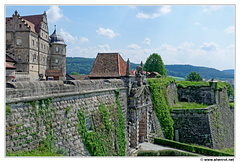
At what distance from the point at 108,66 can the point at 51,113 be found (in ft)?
46.1

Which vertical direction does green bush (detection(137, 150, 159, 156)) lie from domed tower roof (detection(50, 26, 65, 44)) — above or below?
below

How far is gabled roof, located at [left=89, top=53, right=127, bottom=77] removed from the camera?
22.2 metres

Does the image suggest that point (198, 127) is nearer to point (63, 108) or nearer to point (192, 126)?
point (192, 126)

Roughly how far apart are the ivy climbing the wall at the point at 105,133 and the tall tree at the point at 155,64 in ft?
161

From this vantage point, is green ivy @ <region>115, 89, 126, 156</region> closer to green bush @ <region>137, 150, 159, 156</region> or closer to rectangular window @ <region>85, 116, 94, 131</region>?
green bush @ <region>137, 150, 159, 156</region>

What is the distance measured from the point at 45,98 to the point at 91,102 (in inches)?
146

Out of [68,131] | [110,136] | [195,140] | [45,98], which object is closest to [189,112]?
[195,140]

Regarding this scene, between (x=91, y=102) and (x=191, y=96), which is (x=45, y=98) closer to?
(x=91, y=102)

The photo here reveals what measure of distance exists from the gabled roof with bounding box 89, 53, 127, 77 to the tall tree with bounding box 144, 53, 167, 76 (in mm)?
40368

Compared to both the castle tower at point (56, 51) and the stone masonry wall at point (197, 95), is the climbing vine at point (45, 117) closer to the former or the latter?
the stone masonry wall at point (197, 95)

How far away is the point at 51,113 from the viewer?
925 cm

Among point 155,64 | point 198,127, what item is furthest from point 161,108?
point 155,64

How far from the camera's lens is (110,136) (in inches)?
540

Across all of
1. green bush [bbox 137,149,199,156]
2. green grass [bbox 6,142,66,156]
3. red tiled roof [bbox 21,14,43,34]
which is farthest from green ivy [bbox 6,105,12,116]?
red tiled roof [bbox 21,14,43,34]
